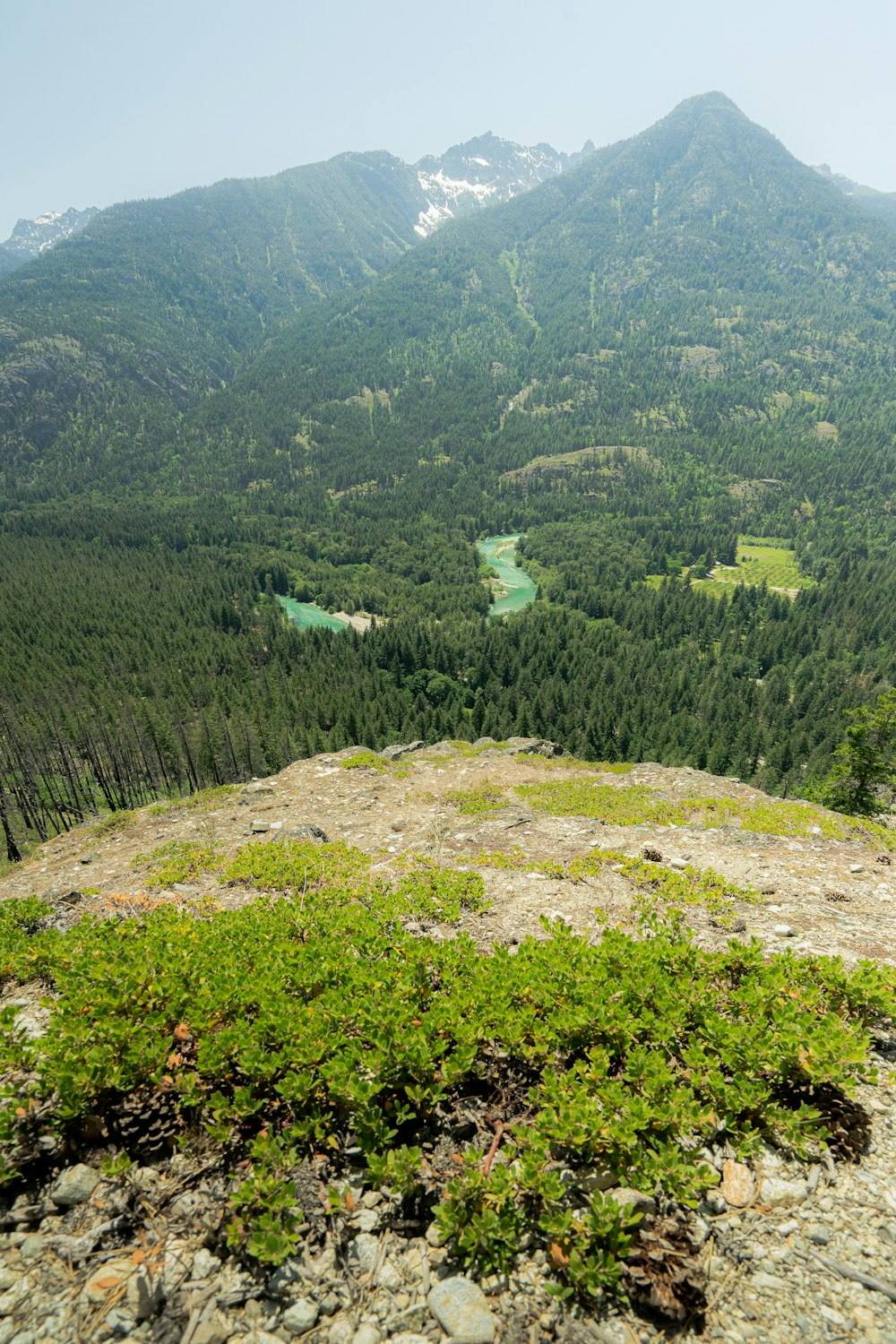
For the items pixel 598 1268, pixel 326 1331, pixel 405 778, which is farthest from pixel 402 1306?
pixel 405 778

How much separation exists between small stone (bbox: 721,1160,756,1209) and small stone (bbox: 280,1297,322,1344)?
168 inches

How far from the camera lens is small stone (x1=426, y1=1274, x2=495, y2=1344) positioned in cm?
460

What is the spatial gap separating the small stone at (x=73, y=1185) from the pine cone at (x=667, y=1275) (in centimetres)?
535

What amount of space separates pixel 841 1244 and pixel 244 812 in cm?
2446

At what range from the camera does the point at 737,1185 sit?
19.2 feet

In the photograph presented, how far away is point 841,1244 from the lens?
17.2 ft

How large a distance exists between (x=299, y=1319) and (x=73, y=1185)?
273cm

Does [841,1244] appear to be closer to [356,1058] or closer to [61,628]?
[356,1058]

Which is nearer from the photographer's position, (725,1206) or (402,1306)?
(402,1306)

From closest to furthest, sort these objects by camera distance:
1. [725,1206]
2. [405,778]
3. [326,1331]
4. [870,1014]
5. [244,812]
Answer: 1. [326,1331]
2. [725,1206]
3. [870,1014]
4. [244,812]
5. [405,778]

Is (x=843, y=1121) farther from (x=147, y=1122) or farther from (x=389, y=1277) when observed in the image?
(x=147, y=1122)

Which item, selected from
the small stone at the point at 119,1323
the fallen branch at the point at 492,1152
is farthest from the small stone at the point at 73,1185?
the fallen branch at the point at 492,1152

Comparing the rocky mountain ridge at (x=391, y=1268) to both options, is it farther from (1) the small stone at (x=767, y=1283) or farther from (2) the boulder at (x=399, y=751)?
(2) the boulder at (x=399, y=751)

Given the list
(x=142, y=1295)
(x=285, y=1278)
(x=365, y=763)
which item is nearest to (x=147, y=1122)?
(x=142, y=1295)
